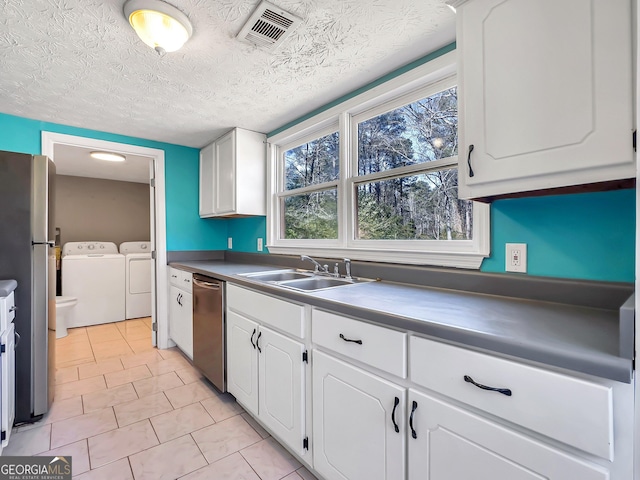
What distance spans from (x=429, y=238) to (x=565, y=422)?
1.10 metres

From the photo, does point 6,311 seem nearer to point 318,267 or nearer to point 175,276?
point 175,276

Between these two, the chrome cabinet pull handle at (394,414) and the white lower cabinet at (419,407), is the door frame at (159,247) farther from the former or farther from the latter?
the chrome cabinet pull handle at (394,414)

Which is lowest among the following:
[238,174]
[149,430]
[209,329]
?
[149,430]

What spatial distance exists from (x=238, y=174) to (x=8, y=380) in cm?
197

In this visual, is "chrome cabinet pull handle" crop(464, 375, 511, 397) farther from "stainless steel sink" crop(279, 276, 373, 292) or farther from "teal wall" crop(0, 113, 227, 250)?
"teal wall" crop(0, 113, 227, 250)

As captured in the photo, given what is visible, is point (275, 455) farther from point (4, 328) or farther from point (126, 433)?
point (4, 328)

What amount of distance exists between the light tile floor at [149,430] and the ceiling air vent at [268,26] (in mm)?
2109

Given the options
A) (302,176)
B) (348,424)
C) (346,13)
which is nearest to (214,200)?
(302,176)

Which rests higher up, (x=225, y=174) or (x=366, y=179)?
(x=225, y=174)

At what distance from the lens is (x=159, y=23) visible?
4.33ft

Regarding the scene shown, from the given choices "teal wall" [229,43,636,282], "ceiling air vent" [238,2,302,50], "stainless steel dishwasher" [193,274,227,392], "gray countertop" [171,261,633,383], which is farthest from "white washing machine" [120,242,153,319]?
"teal wall" [229,43,636,282]

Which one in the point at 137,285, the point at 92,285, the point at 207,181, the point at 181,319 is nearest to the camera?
the point at 181,319

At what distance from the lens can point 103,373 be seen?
101 inches

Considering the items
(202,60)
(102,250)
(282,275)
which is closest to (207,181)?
(282,275)
